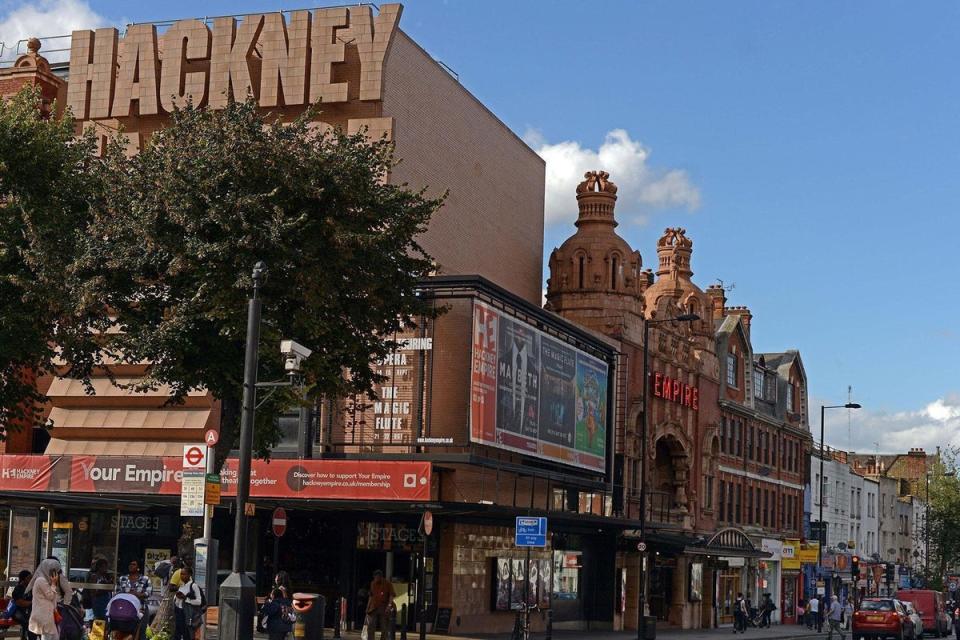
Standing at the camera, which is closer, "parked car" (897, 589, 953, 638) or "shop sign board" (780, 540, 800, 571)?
"parked car" (897, 589, 953, 638)

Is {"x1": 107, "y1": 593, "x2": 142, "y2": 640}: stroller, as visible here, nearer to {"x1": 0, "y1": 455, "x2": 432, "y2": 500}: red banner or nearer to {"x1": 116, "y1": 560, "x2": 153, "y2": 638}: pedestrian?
{"x1": 116, "y1": 560, "x2": 153, "y2": 638}: pedestrian

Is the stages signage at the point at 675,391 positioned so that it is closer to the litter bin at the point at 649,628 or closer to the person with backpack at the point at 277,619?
the litter bin at the point at 649,628

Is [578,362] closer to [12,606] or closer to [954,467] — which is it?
[12,606]

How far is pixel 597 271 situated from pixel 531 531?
25.6m

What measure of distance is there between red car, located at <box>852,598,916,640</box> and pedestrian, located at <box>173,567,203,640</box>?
33.0 m

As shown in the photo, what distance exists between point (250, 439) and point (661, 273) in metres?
48.2

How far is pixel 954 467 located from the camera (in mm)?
113125

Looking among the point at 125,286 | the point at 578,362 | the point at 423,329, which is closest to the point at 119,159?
the point at 125,286

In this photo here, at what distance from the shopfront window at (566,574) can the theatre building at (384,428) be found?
12cm

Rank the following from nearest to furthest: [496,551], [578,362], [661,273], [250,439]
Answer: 1. [250,439]
2. [496,551]
3. [578,362]
4. [661,273]

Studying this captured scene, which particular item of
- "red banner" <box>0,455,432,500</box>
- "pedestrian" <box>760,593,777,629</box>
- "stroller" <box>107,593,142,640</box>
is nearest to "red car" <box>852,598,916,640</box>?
"pedestrian" <box>760,593,777,629</box>

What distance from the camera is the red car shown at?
51.2m

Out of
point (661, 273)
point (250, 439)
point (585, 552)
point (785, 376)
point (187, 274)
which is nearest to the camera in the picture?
point (250, 439)

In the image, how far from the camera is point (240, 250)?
29344mm
